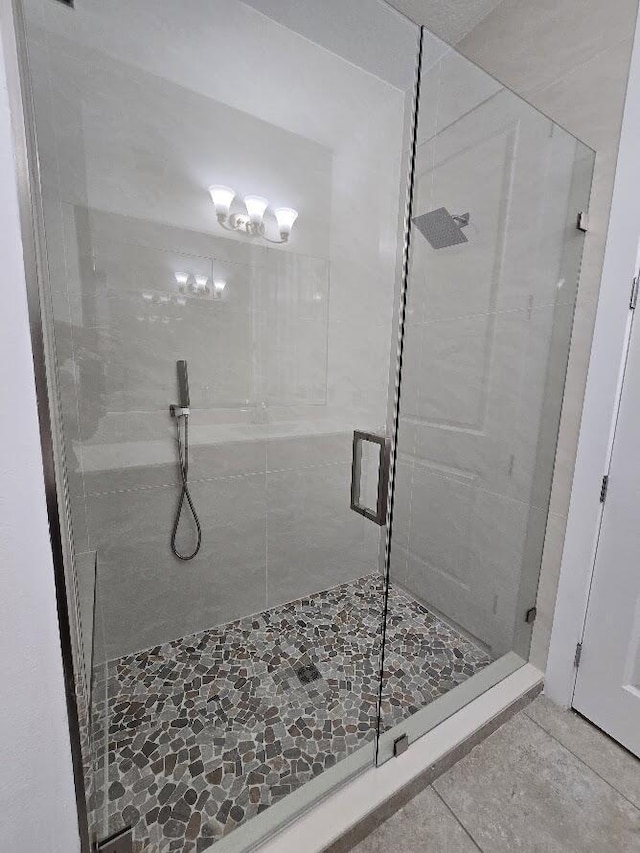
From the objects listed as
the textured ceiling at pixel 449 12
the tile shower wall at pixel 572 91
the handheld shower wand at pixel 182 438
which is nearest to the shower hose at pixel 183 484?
the handheld shower wand at pixel 182 438

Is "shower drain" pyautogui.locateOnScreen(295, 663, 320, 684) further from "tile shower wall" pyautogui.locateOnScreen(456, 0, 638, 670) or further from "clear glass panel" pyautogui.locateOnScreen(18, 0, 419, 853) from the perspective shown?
"tile shower wall" pyautogui.locateOnScreen(456, 0, 638, 670)

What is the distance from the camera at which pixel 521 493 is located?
1488mm

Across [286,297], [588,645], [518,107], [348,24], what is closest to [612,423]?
[588,645]

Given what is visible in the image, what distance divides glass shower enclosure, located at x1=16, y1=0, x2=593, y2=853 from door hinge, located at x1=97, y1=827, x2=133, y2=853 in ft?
0.32

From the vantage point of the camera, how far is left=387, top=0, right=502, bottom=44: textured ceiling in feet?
4.99

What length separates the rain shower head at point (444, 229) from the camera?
4.84 ft

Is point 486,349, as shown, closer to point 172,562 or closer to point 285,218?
point 285,218

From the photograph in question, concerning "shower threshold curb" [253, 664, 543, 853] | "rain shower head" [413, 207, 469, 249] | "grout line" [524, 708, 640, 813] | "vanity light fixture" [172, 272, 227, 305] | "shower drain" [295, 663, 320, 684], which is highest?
"rain shower head" [413, 207, 469, 249]

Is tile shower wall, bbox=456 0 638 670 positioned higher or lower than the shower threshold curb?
higher

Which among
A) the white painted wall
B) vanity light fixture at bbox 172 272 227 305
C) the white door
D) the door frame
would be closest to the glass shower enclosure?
vanity light fixture at bbox 172 272 227 305

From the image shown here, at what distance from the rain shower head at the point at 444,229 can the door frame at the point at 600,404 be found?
0.50m

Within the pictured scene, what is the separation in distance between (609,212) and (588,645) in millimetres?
1515

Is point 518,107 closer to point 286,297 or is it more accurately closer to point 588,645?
point 286,297

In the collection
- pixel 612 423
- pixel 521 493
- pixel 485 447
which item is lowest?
pixel 521 493
